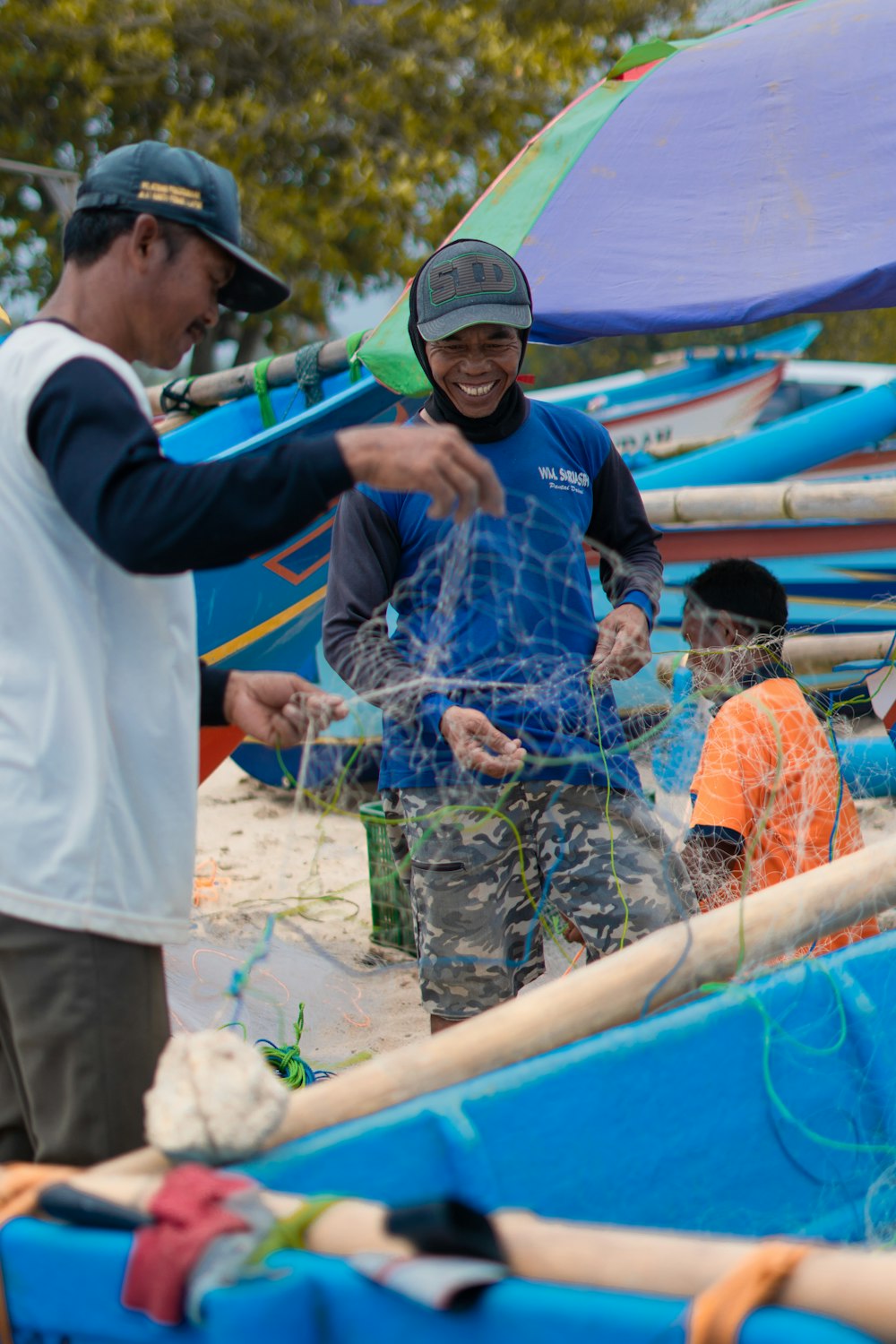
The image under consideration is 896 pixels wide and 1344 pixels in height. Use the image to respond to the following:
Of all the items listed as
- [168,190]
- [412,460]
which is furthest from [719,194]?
[412,460]

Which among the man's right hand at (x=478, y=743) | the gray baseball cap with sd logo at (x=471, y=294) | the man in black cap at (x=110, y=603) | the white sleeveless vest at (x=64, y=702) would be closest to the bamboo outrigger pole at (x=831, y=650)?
the gray baseball cap with sd logo at (x=471, y=294)

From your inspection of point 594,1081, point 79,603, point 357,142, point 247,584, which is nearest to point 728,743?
point 594,1081

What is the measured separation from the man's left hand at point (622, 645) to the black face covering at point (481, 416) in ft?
1.54

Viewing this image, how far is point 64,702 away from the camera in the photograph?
1.80 m

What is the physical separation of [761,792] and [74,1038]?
1.82 metres

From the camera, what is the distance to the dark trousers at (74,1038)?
182 cm

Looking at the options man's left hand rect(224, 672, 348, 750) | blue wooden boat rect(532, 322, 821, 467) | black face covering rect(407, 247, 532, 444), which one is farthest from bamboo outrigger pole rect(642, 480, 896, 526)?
blue wooden boat rect(532, 322, 821, 467)

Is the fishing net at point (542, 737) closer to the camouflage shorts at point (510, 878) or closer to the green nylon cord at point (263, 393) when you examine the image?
the camouflage shorts at point (510, 878)

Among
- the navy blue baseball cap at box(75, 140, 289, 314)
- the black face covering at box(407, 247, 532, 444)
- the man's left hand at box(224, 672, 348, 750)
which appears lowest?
the man's left hand at box(224, 672, 348, 750)

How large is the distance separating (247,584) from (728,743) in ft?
8.20

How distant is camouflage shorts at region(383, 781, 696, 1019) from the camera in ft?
9.65

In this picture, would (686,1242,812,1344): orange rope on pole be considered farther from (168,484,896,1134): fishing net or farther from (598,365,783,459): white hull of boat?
(598,365,783,459): white hull of boat

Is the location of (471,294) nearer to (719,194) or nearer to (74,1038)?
(719,194)

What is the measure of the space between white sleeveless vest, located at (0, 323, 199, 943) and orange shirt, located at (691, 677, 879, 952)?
1.62 metres
